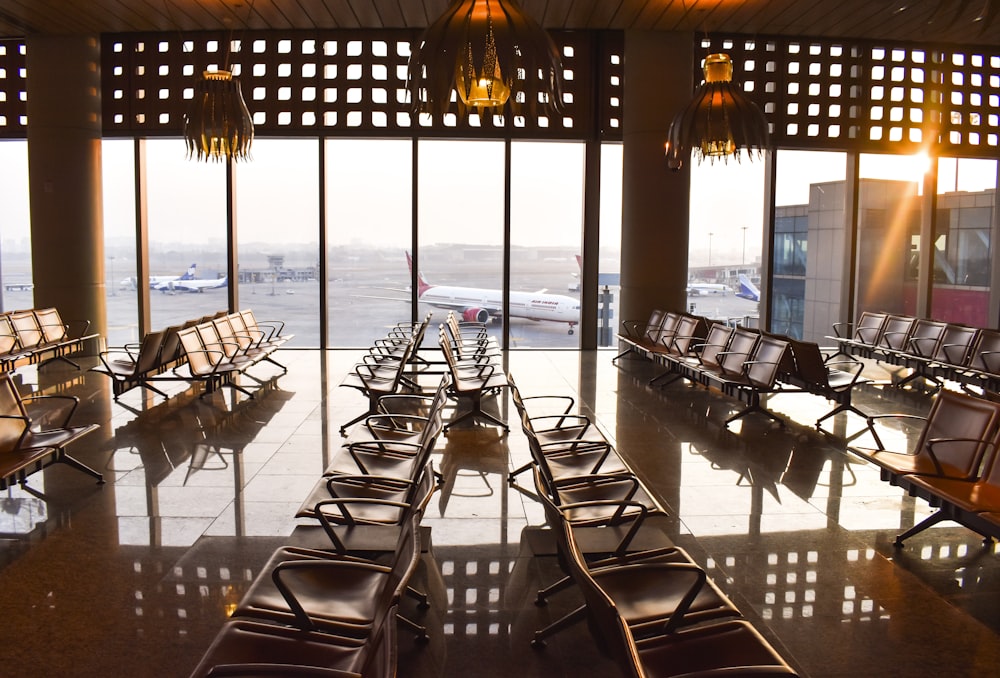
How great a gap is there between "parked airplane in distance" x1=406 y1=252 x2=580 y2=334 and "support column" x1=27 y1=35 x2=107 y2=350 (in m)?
5.68

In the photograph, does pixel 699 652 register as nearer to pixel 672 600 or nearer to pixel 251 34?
pixel 672 600

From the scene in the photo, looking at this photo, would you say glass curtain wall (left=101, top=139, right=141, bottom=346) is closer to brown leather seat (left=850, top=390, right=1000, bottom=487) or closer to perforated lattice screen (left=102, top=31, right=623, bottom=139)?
perforated lattice screen (left=102, top=31, right=623, bottom=139)

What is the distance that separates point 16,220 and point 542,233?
9.49 m

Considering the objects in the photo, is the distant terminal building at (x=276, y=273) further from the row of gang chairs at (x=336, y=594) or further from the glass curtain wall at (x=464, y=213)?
the row of gang chairs at (x=336, y=594)

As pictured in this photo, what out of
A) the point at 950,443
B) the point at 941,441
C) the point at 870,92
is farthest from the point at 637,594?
the point at 870,92

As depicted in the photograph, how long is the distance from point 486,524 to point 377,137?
9.67 meters

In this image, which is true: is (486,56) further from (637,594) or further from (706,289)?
(706,289)

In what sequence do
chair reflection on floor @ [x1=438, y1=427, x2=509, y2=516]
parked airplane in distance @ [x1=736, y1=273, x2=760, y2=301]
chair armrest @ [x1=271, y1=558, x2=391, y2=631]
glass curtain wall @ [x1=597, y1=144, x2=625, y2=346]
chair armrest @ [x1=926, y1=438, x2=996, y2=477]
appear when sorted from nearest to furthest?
chair armrest @ [x1=271, y1=558, x2=391, y2=631] → chair armrest @ [x1=926, y1=438, x2=996, y2=477] → chair reflection on floor @ [x1=438, y1=427, x2=509, y2=516] → glass curtain wall @ [x1=597, y1=144, x2=625, y2=346] → parked airplane in distance @ [x1=736, y1=273, x2=760, y2=301]

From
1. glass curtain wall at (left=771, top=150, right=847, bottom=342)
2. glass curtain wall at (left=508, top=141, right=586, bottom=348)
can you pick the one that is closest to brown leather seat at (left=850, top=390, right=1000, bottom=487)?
glass curtain wall at (left=508, top=141, right=586, bottom=348)

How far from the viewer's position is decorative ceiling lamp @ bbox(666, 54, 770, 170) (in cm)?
728

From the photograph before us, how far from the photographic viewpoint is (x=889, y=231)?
46.9 ft

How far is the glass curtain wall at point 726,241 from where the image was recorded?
13.8 metres

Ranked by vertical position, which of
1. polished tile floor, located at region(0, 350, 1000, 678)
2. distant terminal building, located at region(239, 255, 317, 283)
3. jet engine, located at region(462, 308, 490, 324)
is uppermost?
distant terminal building, located at region(239, 255, 317, 283)

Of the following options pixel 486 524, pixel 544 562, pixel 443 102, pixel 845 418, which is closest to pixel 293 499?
pixel 486 524
